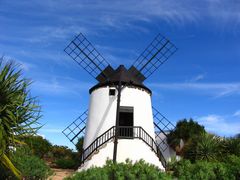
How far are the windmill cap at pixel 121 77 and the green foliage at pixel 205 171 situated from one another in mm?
7548

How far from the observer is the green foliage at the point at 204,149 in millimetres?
22766

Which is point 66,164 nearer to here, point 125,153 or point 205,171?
point 125,153

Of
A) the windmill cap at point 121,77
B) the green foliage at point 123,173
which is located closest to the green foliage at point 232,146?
the windmill cap at point 121,77

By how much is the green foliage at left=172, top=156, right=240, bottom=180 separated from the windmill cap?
24.8ft

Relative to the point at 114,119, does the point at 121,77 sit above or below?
above

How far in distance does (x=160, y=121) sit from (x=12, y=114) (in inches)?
571

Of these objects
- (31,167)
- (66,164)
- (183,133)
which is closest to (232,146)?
(183,133)

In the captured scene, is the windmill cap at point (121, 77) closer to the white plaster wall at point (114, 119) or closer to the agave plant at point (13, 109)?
the white plaster wall at point (114, 119)

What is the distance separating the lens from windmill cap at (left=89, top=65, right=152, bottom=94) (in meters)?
20.9

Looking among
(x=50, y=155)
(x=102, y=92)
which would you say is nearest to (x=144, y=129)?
(x=102, y=92)

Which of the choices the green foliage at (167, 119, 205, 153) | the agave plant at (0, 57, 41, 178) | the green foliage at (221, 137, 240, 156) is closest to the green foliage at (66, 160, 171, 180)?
the agave plant at (0, 57, 41, 178)

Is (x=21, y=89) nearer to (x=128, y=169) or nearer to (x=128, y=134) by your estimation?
(x=128, y=169)

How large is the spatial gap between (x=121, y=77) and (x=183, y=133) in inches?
419

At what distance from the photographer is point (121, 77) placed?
828 inches
